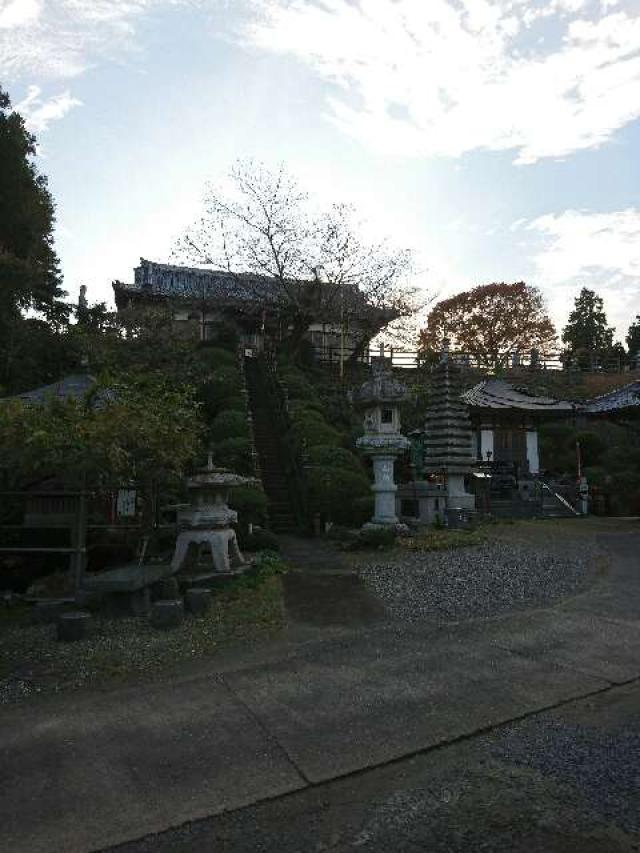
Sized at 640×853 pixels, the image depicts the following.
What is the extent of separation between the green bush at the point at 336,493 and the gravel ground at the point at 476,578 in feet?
10.3

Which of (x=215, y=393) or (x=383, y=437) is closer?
(x=383, y=437)

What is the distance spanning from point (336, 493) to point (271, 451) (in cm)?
483

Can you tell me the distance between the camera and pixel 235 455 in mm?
15438

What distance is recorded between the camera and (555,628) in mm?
5934

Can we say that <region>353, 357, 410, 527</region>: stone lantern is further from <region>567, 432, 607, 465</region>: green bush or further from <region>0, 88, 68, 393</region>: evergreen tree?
<region>567, 432, 607, 465</region>: green bush

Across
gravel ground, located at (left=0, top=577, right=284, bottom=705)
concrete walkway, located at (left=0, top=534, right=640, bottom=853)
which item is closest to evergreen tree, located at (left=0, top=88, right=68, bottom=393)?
gravel ground, located at (left=0, top=577, right=284, bottom=705)

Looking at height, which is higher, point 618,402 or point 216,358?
point 216,358

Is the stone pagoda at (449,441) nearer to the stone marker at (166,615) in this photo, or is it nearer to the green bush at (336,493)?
the green bush at (336,493)

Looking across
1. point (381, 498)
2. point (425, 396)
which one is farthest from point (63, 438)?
point (425, 396)

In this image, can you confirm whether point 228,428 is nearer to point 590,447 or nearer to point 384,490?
point 384,490

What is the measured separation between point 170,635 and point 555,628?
4.20 m

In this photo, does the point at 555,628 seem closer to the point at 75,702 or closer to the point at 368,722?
the point at 368,722

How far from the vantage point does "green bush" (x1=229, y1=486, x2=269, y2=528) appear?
11734 mm

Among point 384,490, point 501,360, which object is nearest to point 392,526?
point 384,490
